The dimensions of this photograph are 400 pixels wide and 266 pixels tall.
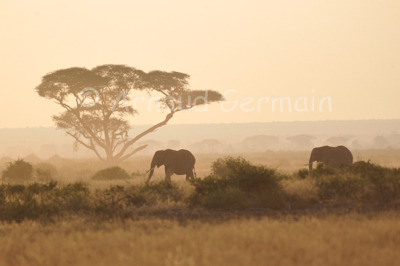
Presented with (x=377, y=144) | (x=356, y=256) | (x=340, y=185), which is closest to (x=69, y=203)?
(x=340, y=185)

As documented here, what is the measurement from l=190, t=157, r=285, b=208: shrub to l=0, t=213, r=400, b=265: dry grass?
2395mm

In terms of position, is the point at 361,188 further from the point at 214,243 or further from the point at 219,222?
the point at 214,243

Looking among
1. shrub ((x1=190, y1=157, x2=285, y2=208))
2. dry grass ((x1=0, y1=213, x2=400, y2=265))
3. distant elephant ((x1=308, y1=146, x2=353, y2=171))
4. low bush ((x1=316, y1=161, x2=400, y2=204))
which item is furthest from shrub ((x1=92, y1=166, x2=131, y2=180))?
dry grass ((x1=0, y1=213, x2=400, y2=265))

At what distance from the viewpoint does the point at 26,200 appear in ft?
48.7

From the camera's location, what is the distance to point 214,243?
9.27 meters

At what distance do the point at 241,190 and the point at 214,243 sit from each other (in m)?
6.09

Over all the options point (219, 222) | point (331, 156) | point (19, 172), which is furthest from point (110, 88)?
point (219, 222)

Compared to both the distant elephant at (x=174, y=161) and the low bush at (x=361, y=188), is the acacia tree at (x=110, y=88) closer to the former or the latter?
the distant elephant at (x=174, y=161)

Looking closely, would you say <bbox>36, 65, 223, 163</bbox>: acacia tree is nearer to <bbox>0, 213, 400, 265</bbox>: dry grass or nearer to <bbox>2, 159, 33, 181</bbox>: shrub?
<bbox>2, 159, 33, 181</bbox>: shrub

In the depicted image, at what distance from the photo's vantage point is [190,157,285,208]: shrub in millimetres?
14148

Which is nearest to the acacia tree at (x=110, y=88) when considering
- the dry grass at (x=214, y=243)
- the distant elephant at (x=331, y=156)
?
the distant elephant at (x=331, y=156)

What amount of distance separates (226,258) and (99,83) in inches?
1421

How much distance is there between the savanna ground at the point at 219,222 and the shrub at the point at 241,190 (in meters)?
0.03

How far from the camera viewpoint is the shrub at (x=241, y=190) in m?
14.1
